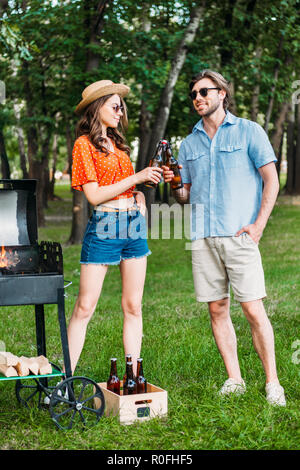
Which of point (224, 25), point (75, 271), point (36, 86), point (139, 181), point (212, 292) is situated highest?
point (224, 25)

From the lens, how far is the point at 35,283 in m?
4.25

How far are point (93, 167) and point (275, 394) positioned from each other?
6.85ft

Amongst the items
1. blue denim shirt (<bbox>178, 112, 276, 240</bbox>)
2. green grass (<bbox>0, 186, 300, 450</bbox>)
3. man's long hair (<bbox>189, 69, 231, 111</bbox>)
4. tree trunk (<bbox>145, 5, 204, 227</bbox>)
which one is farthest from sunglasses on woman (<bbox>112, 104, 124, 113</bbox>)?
tree trunk (<bbox>145, 5, 204, 227</bbox>)

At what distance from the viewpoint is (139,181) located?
448 cm

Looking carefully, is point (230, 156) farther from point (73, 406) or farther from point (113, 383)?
point (73, 406)

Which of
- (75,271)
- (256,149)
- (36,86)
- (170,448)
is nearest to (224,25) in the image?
(36,86)

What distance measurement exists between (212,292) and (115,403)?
1120 mm

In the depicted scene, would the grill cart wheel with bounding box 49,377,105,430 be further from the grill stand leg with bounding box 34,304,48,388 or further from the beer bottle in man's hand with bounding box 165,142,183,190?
the beer bottle in man's hand with bounding box 165,142,183,190

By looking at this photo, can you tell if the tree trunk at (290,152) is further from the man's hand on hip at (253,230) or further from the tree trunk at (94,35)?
the man's hand on hip at (253,230)

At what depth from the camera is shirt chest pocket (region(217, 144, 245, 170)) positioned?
477 centimetres

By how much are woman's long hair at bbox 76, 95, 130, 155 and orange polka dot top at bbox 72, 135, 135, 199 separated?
46 millimetres

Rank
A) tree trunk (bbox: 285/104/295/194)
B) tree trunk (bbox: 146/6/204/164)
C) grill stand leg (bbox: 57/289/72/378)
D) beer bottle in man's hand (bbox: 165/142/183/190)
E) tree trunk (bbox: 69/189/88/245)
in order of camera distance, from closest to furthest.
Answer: grill stand leg (bbox: 57/289/72/378) → beer bottle in man's hand (bbox: 165/142/183/190) → tree trunk (bbox: 146/6/204/164) → tree trunk (bbox: 69/189/88/245) → tree trunk (bbox: 285/104/295/194)
